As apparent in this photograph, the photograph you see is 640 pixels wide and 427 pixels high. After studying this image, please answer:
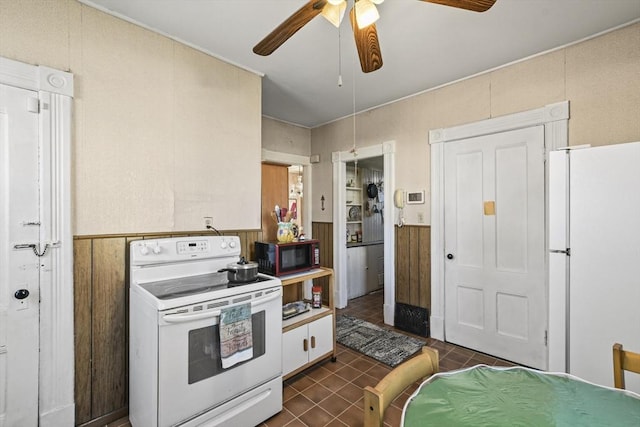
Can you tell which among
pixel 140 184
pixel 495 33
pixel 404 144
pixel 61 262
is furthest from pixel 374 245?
pixel 61 262

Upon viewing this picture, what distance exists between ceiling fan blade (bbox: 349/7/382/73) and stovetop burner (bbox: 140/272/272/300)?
149 centimetres

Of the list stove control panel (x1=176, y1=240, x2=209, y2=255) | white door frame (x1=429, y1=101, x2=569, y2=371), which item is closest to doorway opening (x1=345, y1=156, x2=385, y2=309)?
white door frame (x1=429, y1=101, x2=569, y2=371)

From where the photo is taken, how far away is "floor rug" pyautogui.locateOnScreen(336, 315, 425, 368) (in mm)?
2689

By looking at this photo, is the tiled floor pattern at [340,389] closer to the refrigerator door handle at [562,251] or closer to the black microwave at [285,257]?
the black microwave at [285,257]

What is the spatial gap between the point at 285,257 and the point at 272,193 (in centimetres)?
148

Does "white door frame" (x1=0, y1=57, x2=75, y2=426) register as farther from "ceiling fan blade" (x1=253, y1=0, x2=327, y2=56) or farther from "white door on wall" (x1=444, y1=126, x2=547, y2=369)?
"white door on wall" (x1=444, y1=126, x2=547, y2=369)

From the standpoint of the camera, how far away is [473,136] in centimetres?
277

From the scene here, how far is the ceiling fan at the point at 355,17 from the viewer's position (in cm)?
124

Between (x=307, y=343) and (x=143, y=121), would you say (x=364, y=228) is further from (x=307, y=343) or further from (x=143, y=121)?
(x=143, y=121)

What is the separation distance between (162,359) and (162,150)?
138 cm

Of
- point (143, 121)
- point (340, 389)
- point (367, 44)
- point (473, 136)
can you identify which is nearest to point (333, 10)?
point (367, 44)

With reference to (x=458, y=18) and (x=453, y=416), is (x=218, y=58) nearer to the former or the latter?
(x=458, y=18)

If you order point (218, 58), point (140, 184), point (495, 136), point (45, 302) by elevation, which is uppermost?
point (218, 58)

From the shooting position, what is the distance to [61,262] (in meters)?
1.67
